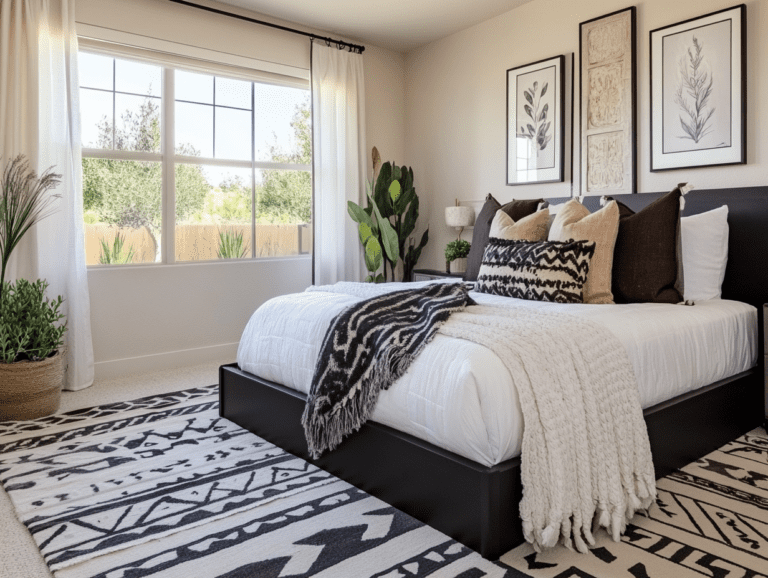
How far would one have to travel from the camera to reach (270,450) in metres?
2.59

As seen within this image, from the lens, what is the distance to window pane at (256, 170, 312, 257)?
4.79 m

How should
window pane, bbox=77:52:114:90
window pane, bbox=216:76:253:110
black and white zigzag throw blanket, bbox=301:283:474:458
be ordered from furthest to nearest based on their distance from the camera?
window pane, bbox=216:76:253:110 < window pane, bbox=77:52:114:90 < black and white zigzag throw blanket, bbox=301:283:474:458

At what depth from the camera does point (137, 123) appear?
414 centimetres

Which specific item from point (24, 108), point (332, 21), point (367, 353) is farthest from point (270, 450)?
point (332, 21)

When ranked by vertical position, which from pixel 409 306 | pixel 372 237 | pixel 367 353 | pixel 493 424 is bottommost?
pixel 493 424

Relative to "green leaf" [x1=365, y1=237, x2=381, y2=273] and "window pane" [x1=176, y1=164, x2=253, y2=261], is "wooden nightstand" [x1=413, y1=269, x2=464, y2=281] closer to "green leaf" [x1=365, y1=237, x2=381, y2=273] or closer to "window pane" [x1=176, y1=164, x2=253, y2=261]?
"green leaf" [x1=365, y1=237, x2=381, y2=273]

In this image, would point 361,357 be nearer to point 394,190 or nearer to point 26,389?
point 26,389

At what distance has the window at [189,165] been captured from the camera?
400cm

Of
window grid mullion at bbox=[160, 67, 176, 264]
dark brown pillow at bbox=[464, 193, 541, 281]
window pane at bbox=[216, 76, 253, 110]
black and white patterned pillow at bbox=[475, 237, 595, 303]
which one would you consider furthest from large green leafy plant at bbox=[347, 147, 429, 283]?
black and white patterned pillow at bbox=[475, 237, 595, 303]

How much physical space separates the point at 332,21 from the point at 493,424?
3.99 metres

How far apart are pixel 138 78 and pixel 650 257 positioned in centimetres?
354

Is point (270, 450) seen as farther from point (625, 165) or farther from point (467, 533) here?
point (625, 165)

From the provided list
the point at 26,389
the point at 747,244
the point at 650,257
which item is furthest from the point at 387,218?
the point at 26,389

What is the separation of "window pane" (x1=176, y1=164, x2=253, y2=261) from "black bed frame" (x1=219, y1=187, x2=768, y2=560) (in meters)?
1.74
